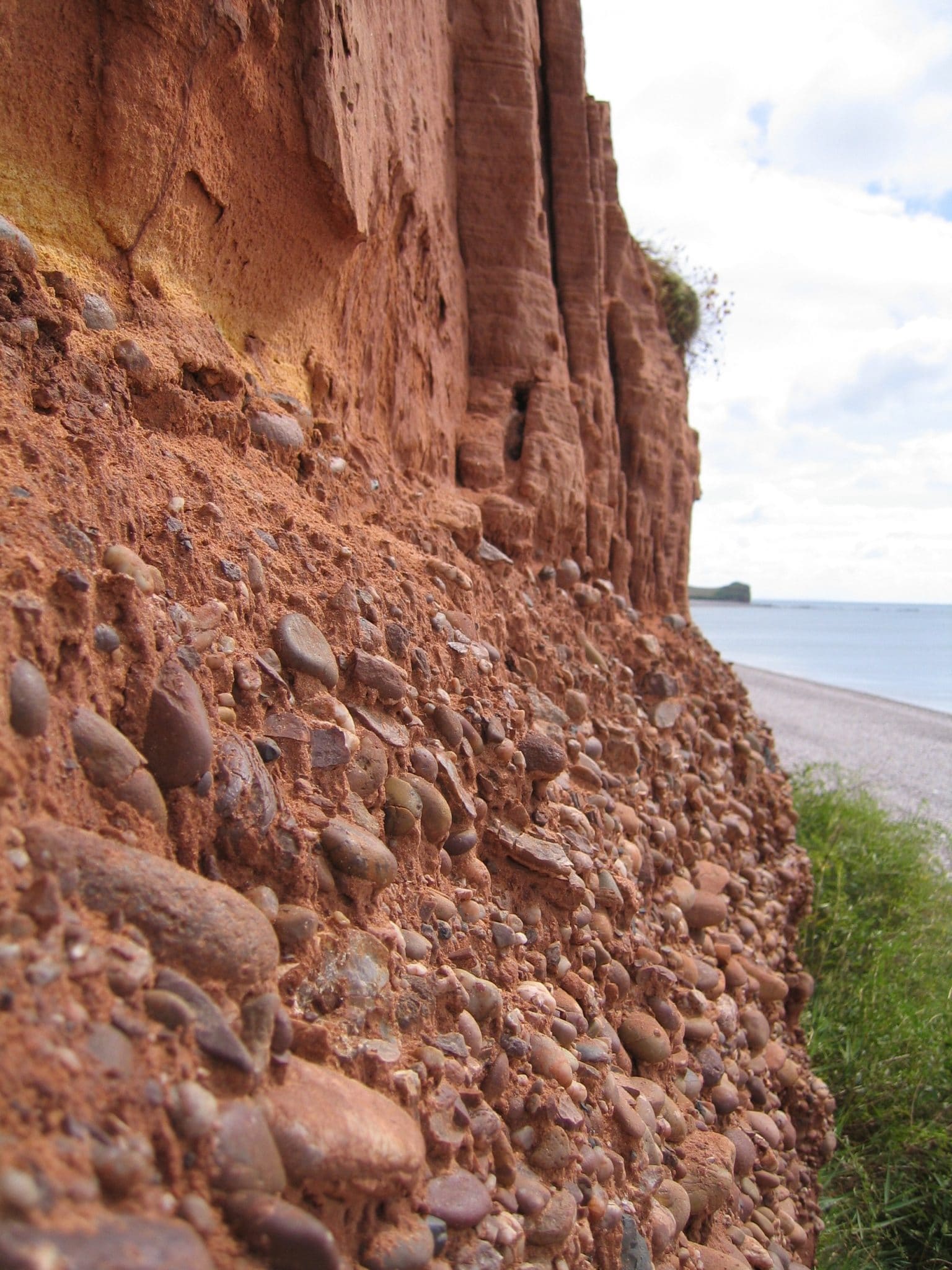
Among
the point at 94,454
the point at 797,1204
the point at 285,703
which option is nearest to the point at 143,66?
the point at 94,454

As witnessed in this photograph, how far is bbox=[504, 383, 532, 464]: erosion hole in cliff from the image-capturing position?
446cm

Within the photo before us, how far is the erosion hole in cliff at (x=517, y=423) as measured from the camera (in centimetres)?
446

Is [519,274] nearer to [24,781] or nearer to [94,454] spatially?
[94,454]

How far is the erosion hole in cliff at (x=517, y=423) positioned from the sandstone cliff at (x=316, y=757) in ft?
0.13

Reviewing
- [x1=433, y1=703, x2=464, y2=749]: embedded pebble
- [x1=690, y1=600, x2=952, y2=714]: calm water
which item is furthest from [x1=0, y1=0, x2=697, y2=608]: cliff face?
[x1=690, y1=600, x2=952, y2=714]: calm water

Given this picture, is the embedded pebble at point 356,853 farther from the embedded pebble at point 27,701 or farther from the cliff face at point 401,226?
the cliff face at point 401,226

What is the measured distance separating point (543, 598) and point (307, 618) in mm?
1909

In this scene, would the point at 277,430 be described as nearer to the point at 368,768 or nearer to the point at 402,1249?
the point at 368,768

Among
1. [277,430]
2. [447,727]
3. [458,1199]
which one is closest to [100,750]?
[458,1199]

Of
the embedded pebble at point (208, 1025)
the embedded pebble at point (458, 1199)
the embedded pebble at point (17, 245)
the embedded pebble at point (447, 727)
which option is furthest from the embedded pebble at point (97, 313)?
the embedded pebble at point (458, 1199)

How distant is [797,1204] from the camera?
3.33 metres

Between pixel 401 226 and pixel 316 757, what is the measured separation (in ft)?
8.48

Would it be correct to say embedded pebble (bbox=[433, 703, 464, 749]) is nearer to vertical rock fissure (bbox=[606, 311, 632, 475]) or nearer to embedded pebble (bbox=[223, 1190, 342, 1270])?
embedded pebble (bbox=[223, 1190, 342, 1270])

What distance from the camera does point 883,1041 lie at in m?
4.68
